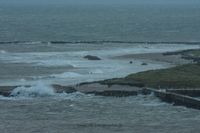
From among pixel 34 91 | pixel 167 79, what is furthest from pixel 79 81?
pixel 34 91

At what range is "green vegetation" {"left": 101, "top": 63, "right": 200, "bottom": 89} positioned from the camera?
72000mm

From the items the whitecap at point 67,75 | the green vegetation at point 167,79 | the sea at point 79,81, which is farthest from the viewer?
the whitecap at point 67,75

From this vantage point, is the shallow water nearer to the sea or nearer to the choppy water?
the sea

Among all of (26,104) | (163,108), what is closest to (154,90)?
(163,108)

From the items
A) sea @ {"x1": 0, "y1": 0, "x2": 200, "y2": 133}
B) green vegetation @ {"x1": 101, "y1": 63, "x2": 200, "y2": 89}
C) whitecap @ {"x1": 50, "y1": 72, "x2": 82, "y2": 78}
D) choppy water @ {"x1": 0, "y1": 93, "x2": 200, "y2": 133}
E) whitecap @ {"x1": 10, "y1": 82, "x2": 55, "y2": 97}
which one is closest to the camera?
choppy water @ {"x1": 0, "y1": 93, "x2": 200, "y2": 133}

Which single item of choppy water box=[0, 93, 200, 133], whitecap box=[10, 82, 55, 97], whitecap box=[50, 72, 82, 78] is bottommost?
choppy water box=[0, 93, 200, 133]

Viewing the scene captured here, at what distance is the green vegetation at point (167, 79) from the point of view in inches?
2835

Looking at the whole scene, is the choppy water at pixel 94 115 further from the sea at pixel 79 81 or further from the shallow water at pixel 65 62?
the shallow water at pixel 65 62

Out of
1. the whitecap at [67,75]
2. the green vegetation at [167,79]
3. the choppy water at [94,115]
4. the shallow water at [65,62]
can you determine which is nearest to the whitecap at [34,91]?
the choppy water at [94,115]

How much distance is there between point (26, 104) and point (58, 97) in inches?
153

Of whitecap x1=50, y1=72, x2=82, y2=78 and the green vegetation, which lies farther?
whitecap x1=50, y1=72, x2=82, y2=78

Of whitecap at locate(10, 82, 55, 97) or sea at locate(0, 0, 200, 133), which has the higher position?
whitecap at locate(10, 82, 55, 97)

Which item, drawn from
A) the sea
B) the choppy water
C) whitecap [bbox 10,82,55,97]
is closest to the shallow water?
the sea

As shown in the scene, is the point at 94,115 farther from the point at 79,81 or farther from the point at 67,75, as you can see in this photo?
the point at 67,75
